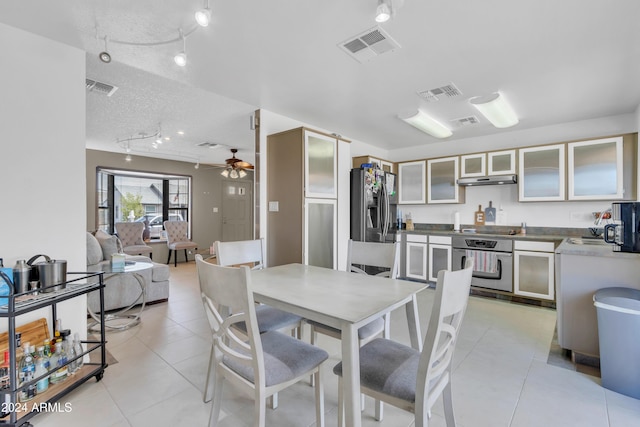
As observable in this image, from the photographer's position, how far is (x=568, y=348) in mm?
2340

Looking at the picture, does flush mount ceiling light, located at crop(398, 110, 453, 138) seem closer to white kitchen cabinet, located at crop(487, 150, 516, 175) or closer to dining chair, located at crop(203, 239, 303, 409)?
white kitchen cabinet, located at crop(487, 150, 516, 175)

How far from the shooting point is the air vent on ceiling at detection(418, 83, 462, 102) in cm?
293

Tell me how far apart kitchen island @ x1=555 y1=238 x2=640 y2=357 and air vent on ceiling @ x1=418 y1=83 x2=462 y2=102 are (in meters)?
1.79

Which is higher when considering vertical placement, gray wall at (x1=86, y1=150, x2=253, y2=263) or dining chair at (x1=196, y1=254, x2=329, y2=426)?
gray wall at (x1=86, y1=150, x2=253, y2=263)

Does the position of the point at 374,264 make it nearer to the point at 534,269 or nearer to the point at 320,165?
the point at 320,165

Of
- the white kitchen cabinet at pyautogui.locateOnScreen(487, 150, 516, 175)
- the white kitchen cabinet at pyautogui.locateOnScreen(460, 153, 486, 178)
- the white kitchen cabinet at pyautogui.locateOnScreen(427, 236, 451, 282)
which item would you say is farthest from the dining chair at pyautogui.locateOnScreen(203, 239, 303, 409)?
the white kitchen cabinet at pyautogui.locateOnScreen(487, 150, 516, 175)

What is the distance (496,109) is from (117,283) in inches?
193

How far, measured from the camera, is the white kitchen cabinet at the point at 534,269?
363cm

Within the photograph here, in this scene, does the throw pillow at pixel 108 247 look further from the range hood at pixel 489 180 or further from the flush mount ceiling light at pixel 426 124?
the range hood at pixel 489 180

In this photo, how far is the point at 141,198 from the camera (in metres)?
6.77

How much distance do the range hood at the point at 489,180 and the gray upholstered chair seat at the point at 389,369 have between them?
3.64 m

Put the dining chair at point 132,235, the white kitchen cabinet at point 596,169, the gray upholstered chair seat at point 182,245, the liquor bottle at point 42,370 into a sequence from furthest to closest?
the gray upholstered chair seat at point 182,245 → the dining chair at point 132,235 → the white kitchen cabinet at point 596,169 → the liquor bottle at point 42,370

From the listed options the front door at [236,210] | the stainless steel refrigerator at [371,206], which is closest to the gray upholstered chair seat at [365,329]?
the stainless steel refrigerator at [371,206]

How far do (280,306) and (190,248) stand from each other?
5.92 m
